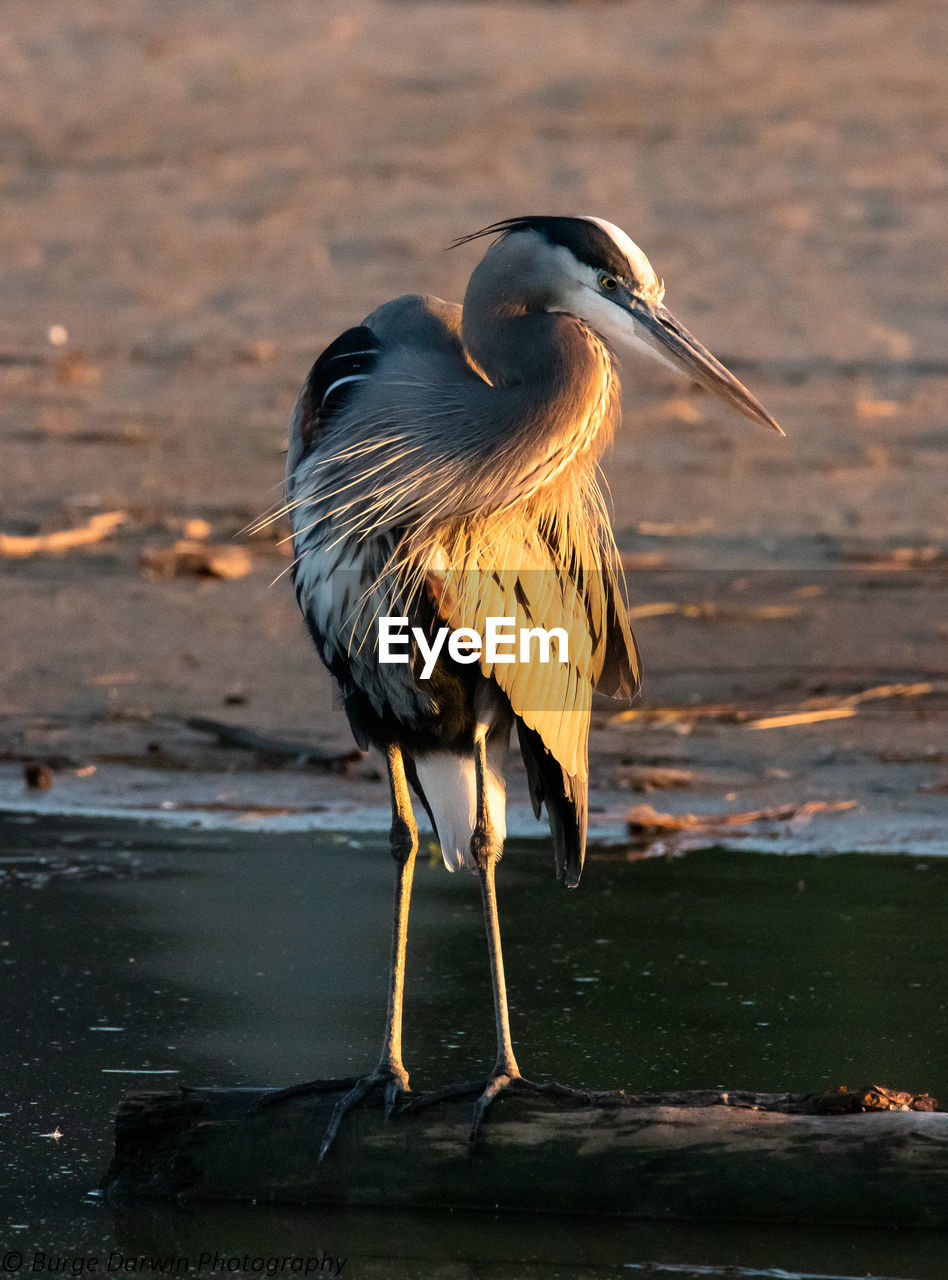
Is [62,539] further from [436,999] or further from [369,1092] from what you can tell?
[369,1092]

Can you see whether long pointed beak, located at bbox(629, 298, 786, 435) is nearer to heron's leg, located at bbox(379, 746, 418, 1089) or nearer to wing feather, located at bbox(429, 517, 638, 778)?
wing feather, located at bbox(429, 517, 638, 778)

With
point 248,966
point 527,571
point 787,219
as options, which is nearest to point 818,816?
point 248,966

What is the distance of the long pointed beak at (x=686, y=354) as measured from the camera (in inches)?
154

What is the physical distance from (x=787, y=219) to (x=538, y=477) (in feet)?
39.0

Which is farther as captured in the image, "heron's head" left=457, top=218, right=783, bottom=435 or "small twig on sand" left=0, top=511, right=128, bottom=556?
"small twig on sand" left=0, top=511, right=128, bottom=556

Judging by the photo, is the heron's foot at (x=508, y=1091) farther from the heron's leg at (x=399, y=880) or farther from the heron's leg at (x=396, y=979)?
A: the heron's leg at (x=399, y=880)

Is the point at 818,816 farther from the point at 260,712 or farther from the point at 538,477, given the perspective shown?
the point at 538,477

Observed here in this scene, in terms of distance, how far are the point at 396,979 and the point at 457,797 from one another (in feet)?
1.32

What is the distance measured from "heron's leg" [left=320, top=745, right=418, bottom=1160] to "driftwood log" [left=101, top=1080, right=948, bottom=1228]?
3cm

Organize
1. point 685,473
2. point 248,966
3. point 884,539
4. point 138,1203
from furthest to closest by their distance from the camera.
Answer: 1. point 685,473
2. point 884,539
3. point 248,966
4. point 138,1203

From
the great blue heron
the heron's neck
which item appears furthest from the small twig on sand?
the heron's neck

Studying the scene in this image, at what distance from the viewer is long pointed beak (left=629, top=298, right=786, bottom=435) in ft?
12.9

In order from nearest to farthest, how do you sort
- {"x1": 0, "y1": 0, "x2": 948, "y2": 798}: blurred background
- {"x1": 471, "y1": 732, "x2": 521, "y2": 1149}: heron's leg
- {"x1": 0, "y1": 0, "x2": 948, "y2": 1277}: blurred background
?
{"x1": 471, "y1": 732, "x2": 521, "y2": 1149}: heron's leg → {"x1": 0, "y1": 0, "x2": 948, "y2": 1277}: blurred background → {"x1": 0, "y1": 0, "x2": 948, "y2": 798}: blurred background

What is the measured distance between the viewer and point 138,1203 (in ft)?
12.2
